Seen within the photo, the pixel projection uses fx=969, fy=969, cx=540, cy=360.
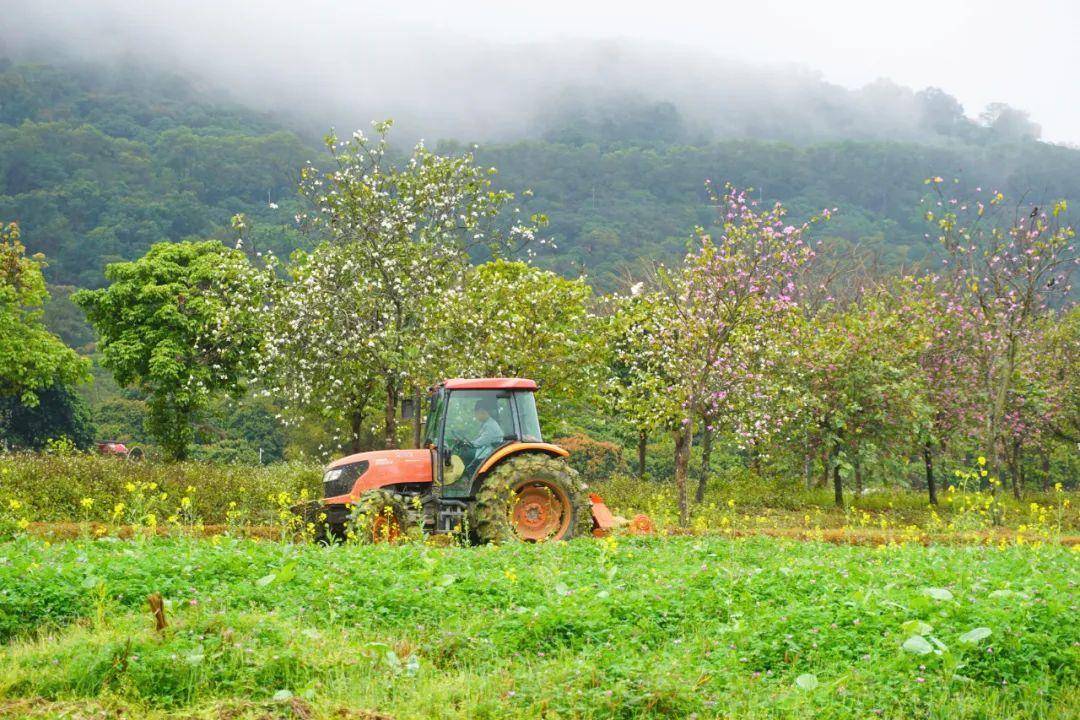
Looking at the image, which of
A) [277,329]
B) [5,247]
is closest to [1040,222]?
[277,329]

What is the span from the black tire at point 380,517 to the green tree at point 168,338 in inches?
802

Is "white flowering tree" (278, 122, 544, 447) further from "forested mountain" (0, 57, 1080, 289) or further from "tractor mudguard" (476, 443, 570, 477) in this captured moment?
"forested mountain" (0, 57, 1080, 289)

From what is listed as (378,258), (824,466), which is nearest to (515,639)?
(378,258)

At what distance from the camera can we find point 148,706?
5484 millimetres

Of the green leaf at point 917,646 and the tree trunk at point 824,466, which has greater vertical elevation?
the green leaf at point 917,646

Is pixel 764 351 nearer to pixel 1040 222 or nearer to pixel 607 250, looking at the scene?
pixel 1040 222

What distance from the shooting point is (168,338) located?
3216cm

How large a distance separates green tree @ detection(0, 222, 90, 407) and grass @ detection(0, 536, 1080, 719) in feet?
93.4

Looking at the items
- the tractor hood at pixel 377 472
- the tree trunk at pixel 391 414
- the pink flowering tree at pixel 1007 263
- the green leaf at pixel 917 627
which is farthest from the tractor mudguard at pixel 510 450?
the pink flowering tree at pixel 1007 263

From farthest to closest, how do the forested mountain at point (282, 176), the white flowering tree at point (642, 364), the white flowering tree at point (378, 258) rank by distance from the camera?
the forested mountain at point (282, 176) < the white flowering tree at point (378, 258) < the white flowering tree at point (642, 364)

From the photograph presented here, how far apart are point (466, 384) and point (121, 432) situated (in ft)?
150

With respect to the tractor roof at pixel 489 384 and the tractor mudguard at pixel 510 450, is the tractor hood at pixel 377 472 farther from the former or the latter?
the tractor roof at pixel 489 384

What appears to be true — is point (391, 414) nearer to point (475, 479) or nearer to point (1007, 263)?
point (475, 479)

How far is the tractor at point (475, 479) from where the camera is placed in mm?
12258
